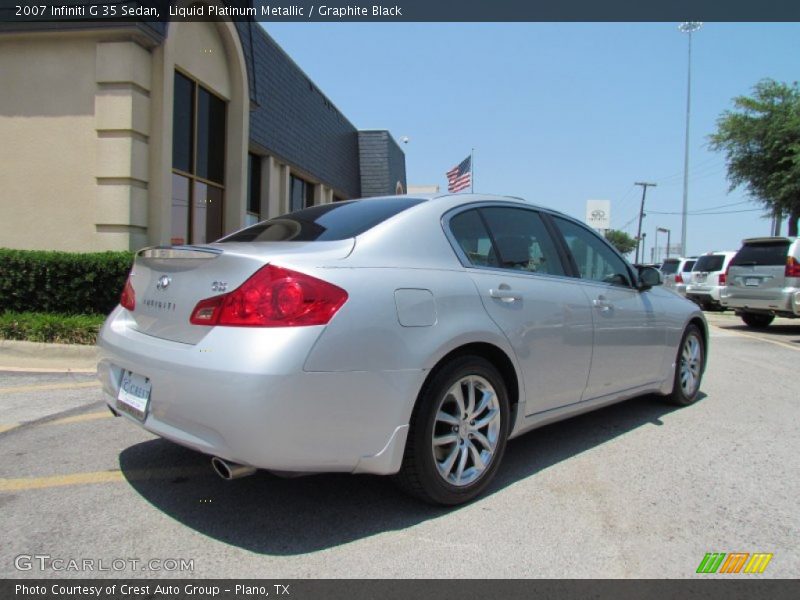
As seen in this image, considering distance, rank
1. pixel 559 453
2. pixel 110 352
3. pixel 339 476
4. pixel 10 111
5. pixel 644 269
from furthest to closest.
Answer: pixel 10 111
pixel 644 269
pixel 559 453
pixel 339 476
pixel 110 352

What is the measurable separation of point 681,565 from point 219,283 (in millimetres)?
2332

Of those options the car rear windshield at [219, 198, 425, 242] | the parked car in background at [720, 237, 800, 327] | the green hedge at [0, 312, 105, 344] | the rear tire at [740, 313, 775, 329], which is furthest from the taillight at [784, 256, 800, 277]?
the green hedge at [0, 312, 105, 344]

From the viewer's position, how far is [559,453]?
383 centimetres

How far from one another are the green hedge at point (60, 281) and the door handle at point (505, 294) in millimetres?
5562

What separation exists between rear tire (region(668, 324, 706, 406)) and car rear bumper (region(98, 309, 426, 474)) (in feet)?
10.8

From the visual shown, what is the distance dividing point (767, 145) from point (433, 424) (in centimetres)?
2854

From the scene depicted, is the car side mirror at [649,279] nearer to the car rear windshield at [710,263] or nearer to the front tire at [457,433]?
the front tire at [457,433]

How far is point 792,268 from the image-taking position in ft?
36.1

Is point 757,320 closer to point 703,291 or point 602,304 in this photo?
point 703,291

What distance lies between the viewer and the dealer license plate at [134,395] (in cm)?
268

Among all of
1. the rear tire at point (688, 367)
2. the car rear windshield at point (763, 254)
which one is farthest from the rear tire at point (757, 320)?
the rear tire at point (688, 367)

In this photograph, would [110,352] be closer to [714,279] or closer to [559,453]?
[559,453]

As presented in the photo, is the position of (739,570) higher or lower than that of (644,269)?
lower
